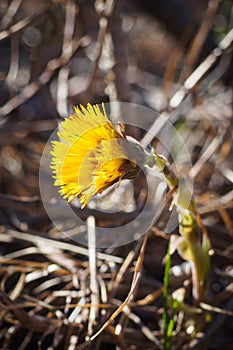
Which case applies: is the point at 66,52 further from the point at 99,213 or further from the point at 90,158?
the point at 90,158

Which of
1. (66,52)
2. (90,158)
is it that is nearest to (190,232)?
(90,158)

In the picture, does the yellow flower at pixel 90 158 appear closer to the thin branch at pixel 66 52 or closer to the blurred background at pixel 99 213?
the blurred background at pixel 99 213

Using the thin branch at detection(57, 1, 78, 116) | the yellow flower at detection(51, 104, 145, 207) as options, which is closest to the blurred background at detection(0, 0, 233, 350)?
the thin branch at detection(57, 1, 78, 116)

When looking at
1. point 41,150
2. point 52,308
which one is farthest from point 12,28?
point 52,308

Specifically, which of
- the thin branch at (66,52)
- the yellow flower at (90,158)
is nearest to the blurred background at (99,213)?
the thin branch at (66,52)

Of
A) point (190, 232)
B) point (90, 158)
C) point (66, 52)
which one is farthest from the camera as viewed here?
point (66, 52)

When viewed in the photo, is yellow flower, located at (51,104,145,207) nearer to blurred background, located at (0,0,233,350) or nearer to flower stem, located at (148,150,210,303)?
flower stem, located at (148,150,210,303)
